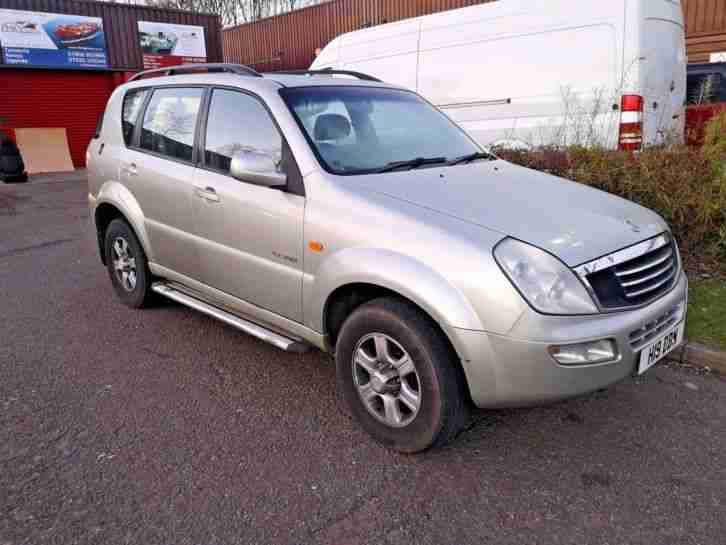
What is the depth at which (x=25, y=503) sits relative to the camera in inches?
96.2

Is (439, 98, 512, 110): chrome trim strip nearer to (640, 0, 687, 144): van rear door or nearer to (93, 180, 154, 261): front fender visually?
(640, 0, 687, 144): van rear door

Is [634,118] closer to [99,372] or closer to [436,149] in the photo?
[436,149]

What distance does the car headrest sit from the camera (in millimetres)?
3279

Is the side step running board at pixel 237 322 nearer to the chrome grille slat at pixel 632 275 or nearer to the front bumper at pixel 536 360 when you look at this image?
the front bumper at pixel 536 360

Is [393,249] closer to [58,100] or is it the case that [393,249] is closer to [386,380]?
[386,380]

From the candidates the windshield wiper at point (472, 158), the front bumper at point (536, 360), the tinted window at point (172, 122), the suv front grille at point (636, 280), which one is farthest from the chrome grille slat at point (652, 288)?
the tinted window at point (172, 122)

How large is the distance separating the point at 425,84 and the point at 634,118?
2966 millimetres

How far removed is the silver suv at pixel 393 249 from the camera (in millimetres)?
Answer: 2385

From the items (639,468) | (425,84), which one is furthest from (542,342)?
(425,84)

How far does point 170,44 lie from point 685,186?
18368mm

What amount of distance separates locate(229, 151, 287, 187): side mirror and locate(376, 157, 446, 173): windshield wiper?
0.55m

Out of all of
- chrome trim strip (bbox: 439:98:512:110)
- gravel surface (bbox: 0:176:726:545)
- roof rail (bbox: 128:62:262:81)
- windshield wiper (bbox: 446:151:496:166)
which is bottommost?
gravel surface (bbox: 0:176:726:545)

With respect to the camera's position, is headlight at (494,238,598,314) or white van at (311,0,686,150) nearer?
headlight at (494,238,598,314)

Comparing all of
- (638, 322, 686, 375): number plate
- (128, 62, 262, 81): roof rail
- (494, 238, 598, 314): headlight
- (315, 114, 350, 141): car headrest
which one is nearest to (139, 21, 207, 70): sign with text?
(128, 62, 262, 81): roof rail
